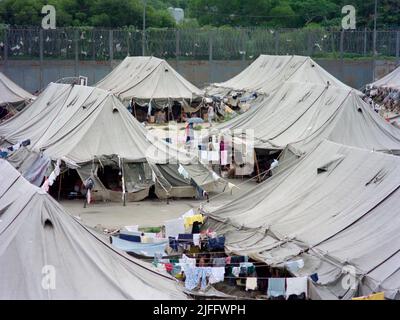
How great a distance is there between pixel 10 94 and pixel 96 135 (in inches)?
620

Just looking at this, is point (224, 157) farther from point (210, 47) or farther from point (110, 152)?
point (210, 47)

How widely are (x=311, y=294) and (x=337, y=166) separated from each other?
463cm

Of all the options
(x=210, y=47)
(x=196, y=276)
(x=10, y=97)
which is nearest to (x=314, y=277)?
(x=196, y=276)

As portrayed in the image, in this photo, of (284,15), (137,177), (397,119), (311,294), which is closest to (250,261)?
(311,294)

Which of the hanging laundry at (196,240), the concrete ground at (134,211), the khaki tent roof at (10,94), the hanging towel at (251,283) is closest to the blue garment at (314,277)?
the hanging towel at (251,283)

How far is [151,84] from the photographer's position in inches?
1751

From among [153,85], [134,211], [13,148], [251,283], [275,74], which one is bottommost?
[134,211]

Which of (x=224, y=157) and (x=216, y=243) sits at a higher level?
(x=224, y=157)

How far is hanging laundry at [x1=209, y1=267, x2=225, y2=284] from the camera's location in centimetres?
1664

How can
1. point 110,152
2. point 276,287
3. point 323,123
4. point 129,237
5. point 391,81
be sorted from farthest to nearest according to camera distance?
1. point 391,81
2. point 323,123
3. point 110,152
4. point 129,237
5. point 276,287

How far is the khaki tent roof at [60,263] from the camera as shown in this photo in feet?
43.7

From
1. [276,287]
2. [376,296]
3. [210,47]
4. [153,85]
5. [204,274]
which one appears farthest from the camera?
[210,47]

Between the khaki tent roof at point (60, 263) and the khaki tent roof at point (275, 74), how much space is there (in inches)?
1128

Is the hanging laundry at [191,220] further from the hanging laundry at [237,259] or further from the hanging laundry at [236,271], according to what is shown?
the hanging laundry at [236,271]
